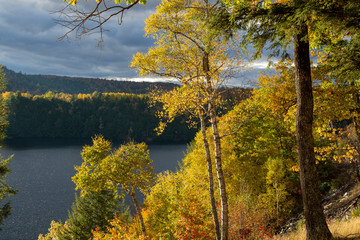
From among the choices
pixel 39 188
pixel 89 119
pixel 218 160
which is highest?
pixel 218 160

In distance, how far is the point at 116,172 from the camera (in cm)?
1733

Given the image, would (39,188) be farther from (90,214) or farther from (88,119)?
(88,119)

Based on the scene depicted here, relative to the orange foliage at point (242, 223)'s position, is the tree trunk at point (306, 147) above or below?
above

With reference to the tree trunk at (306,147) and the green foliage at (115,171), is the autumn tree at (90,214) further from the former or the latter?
the tree trunk at (306,147)

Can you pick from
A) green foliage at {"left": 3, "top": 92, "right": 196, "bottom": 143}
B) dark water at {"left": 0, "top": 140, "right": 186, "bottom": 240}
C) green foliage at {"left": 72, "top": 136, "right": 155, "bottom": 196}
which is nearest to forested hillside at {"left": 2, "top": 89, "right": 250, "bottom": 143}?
green foliage at {"left": 3, "top": 92, "right": 196, "bottom": 143}

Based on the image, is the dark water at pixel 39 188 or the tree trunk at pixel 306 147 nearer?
the tree trunk at pixel 306 147

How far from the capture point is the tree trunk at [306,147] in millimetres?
5895

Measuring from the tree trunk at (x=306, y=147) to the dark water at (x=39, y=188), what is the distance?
37331 millimetres

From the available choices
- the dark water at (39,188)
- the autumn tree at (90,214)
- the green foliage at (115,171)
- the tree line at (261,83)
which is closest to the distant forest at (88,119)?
the dark water at (39,188)

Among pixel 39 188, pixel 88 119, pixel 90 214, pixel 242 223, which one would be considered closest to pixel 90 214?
pixel 90 214

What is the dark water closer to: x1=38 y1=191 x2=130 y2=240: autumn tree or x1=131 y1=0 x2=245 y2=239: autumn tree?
x1=38 y1=191 x2=130 y2=240: autumn tree

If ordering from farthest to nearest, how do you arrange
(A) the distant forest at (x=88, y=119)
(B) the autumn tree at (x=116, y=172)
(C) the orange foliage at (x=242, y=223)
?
(A) the distant forest at (x=88, y=119)
(B) the autumn tree at (x=116, y=172)
(C) the orange foliage at (x=242, y=223)

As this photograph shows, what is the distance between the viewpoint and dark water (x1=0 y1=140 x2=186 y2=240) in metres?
35.3

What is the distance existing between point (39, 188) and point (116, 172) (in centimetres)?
4266
